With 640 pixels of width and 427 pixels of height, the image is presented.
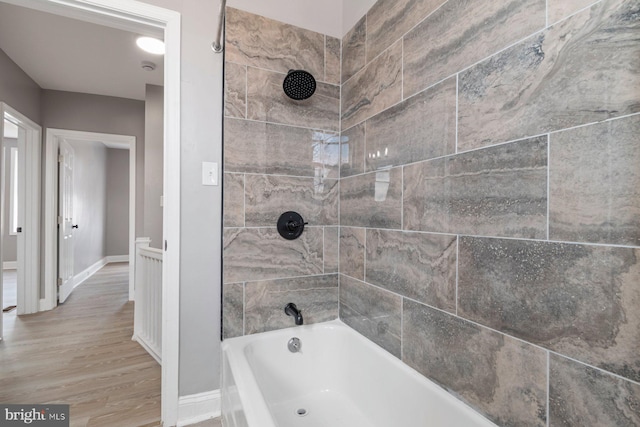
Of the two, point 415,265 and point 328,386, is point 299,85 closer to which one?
point 415,265

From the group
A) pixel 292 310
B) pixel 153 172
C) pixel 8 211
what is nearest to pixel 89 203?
pixel 8 211

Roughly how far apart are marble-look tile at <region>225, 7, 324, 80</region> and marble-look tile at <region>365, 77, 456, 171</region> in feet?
2.00

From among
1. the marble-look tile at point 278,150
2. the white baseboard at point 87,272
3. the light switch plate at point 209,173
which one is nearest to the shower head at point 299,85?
the marble-look tile at point 278,150

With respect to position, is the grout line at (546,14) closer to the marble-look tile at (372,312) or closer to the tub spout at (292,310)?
the marble-look tile at (372,312)

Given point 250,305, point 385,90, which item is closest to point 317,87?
point 385,90

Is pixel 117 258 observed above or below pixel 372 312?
below

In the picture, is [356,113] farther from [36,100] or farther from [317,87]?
[36,100]

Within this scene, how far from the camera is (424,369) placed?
1.22 metres

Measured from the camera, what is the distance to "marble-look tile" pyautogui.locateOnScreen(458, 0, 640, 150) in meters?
0.66

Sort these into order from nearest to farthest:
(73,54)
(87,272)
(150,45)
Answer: (150,45) < (73,54) < (87,272)

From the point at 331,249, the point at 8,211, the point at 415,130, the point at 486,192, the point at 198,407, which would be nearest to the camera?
the point at 486,192

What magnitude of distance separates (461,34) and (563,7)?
0.34 meters

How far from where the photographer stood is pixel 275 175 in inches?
67.2

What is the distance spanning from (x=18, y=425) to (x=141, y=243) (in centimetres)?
142
